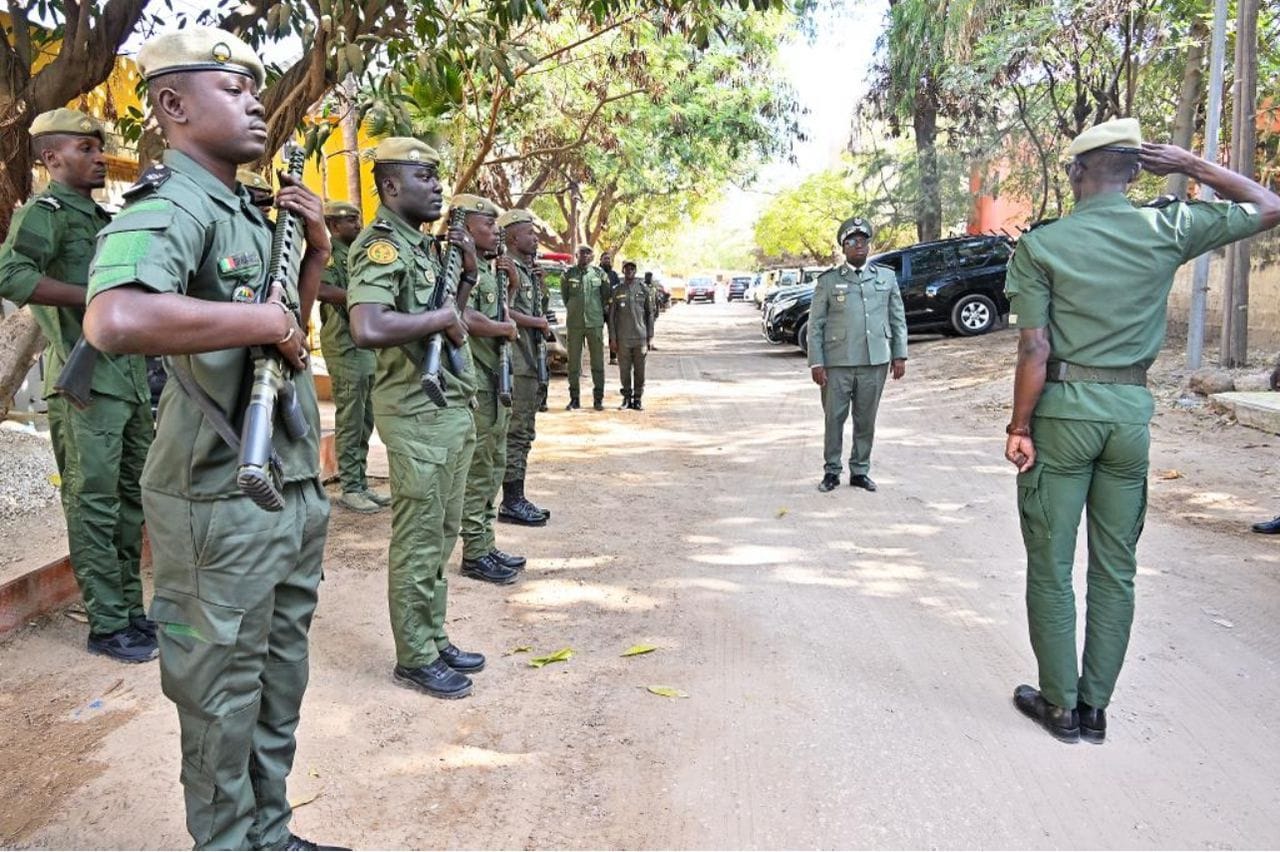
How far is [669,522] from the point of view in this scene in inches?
230

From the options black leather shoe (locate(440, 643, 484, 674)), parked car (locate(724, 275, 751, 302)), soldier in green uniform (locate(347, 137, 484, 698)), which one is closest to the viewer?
soldier in green uniform (locate(347, 137, 484, 698))

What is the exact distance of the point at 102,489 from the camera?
3.57 m

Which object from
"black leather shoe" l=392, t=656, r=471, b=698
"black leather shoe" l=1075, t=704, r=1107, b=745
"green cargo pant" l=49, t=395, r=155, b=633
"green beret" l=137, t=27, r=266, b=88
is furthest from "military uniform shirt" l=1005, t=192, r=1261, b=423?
"green cargo pant" l=49, t=395, r=155, b=633

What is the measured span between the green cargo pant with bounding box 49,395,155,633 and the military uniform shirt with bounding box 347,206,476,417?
104cm

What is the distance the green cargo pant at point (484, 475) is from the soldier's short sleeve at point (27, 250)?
1.86 meters

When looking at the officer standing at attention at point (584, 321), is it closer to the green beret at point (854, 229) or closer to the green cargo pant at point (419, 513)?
the green beret at point (854, 229)

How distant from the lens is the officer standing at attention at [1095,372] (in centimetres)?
293

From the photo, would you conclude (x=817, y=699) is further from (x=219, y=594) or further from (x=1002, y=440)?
(x=1002, y=440)

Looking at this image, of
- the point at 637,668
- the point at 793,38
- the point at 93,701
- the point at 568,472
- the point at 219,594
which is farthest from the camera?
the point at 793,38

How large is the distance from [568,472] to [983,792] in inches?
195

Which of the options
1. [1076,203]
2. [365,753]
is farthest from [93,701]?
[1076,203]

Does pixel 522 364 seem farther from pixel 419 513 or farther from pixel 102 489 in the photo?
pixel 102 489

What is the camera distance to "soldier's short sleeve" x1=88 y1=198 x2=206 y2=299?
170 cm

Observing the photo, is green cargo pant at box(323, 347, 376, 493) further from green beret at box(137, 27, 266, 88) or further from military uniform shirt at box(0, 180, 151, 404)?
green beret at box(137, 27, 266, 88)
